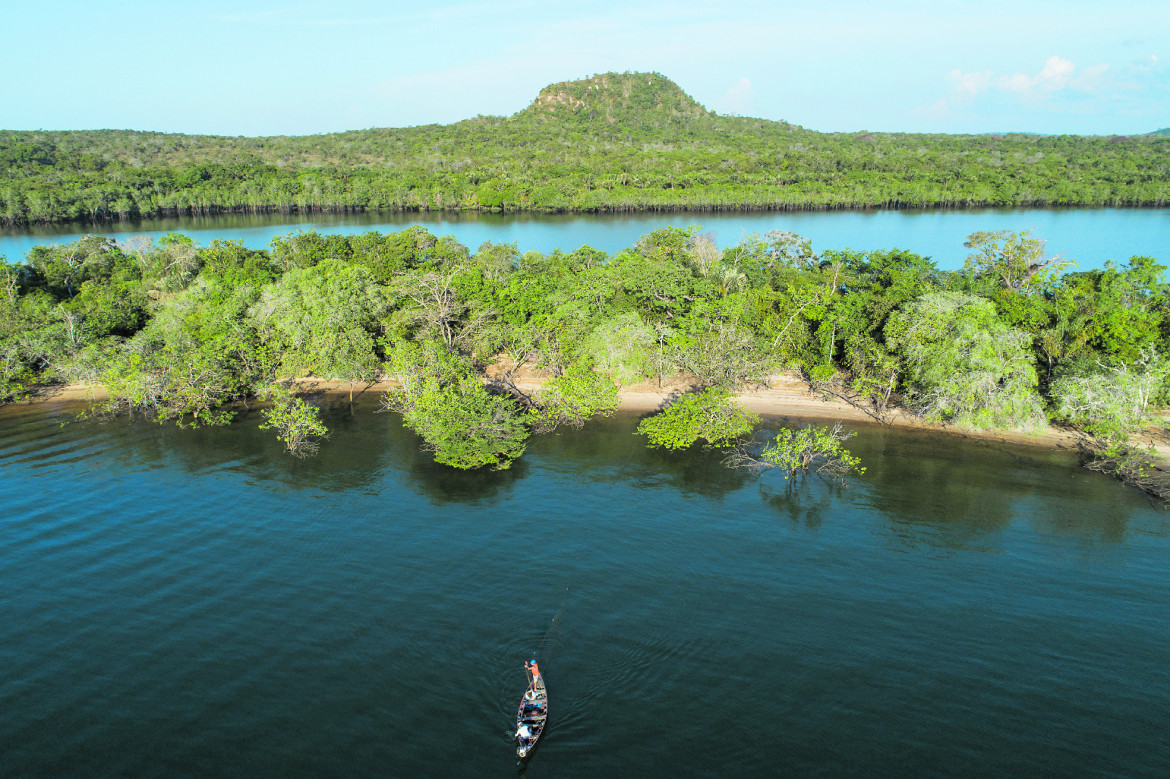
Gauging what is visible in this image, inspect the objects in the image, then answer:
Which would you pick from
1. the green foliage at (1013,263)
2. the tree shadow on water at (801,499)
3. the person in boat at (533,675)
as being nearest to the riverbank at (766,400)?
the tree shadow on water at (801,499)

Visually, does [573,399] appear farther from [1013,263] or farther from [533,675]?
[1013,263]

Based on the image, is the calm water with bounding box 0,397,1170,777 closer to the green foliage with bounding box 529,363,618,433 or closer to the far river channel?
the far river channel

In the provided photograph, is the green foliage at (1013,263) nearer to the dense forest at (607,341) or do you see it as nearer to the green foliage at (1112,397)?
the dense forest at (607,341)

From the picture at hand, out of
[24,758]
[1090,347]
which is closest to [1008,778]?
[24,758]

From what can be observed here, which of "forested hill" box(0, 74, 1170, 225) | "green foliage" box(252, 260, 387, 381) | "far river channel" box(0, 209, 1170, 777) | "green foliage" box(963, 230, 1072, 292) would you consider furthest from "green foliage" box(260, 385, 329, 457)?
"forested hill" box(0, 74, 1170, 225)

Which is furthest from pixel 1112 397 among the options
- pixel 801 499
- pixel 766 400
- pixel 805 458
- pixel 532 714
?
pixel 532 714

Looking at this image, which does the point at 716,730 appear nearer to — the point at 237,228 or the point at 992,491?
the point at 992,491
